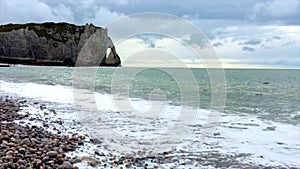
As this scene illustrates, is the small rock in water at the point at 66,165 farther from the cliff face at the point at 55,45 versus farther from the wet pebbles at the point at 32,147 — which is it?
the cliff face at the point at 55,45

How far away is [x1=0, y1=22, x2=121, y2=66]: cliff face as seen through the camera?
357 feet

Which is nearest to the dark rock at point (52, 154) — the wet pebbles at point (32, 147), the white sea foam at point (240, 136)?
the wet pebbles at point (32, 147)

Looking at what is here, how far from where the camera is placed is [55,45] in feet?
381

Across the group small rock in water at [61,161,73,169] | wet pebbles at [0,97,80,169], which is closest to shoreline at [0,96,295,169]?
wet pebbles at [0,97,80,169]

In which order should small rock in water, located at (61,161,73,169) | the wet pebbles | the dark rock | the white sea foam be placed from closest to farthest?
the wet pebbles, small rock in water, located at (61,161,73,169), the dark rock, the white sea foam

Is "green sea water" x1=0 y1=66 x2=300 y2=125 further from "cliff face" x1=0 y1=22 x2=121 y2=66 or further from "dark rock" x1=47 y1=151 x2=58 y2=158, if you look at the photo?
"cliff face" x1=0 y1=22 x2=121 y2=66

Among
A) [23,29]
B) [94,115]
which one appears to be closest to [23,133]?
[94,115]

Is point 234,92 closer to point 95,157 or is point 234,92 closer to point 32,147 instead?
point 95,157

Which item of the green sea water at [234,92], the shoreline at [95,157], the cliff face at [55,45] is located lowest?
the shoreline at [95,157]

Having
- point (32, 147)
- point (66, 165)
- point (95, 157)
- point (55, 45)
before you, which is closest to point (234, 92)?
point (95, 157)

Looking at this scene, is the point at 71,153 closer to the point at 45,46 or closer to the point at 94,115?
the point at 94,115

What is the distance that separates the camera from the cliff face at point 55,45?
4281 inches

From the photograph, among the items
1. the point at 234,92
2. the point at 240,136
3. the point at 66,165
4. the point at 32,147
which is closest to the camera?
the point at 66,165

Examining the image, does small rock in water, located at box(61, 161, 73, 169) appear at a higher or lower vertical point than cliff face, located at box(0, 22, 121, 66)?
lower
